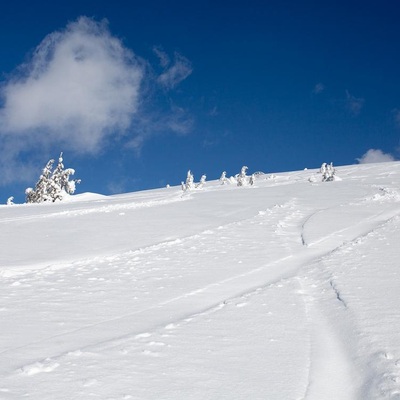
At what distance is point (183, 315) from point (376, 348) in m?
2.31

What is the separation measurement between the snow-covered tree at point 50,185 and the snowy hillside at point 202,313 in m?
20.1

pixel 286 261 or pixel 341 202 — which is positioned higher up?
pixel 341 202

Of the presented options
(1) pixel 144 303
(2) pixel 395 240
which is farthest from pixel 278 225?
(1) pixel 144 303

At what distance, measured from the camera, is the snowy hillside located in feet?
12.2

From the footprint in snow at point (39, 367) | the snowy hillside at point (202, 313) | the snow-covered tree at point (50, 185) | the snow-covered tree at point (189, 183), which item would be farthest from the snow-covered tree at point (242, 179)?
the footprint in snow at point (39, 367)

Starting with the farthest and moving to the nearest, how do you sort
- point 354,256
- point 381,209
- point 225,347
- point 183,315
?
point 381,209, point 354,256, point 183,315, point 225,347

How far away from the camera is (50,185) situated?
31.8 meters

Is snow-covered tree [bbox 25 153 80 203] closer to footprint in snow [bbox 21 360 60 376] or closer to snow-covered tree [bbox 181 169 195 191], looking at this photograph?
snow-covered tree [bbox 181 169 195 191]

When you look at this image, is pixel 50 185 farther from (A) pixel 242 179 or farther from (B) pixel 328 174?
(B) pixel 328 174

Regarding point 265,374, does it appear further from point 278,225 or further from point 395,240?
point 278,225

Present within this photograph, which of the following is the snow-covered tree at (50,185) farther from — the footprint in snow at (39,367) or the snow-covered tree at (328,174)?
the footprint in snow at (39,367)

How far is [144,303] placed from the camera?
611cm

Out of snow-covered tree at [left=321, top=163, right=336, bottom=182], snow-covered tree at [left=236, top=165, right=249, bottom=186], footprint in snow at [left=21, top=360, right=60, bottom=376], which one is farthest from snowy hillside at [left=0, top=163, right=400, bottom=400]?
snow-covered tree at [left=236, top=165, right=249, bottom=186]

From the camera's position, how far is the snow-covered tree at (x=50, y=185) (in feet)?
104
